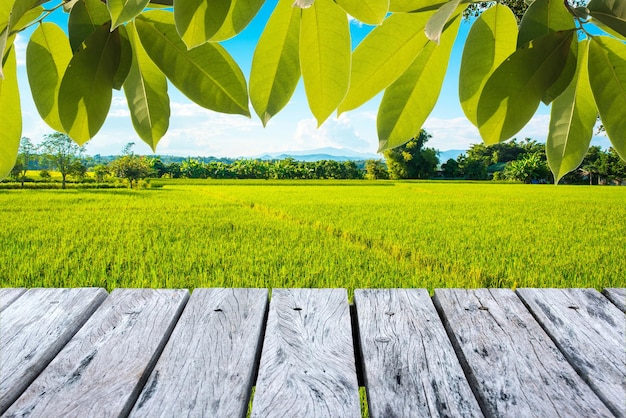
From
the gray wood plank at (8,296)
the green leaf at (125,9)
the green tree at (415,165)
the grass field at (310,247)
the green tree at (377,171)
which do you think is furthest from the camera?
the green tree at (377,171)

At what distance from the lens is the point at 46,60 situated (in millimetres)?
259

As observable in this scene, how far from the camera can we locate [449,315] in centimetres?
145

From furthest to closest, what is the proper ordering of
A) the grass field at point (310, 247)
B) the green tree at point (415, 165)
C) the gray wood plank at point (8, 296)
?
the green tree at point (415, 165) → the grass field at point (310, 247) → the gray wood plank at point (8, 296)

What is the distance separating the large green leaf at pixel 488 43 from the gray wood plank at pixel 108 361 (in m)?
0.98

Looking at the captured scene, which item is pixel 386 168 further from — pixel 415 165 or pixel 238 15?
pixel 238 15

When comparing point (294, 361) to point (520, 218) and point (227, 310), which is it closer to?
point (227, 310)

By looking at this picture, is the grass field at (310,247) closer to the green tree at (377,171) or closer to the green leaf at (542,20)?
the green leaf at (542,20)

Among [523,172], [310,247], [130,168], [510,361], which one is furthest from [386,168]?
[510,361]

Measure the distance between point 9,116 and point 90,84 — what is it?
0.16 feet

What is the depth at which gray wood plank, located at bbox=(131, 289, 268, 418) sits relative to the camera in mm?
988

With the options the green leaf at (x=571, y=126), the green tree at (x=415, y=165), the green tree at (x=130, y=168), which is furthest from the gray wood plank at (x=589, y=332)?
the green tree at (x=415, y=165)

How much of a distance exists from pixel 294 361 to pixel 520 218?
27.8ft

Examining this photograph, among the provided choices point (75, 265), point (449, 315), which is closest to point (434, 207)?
point (75, 265)

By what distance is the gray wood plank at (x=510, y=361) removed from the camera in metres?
1.02
